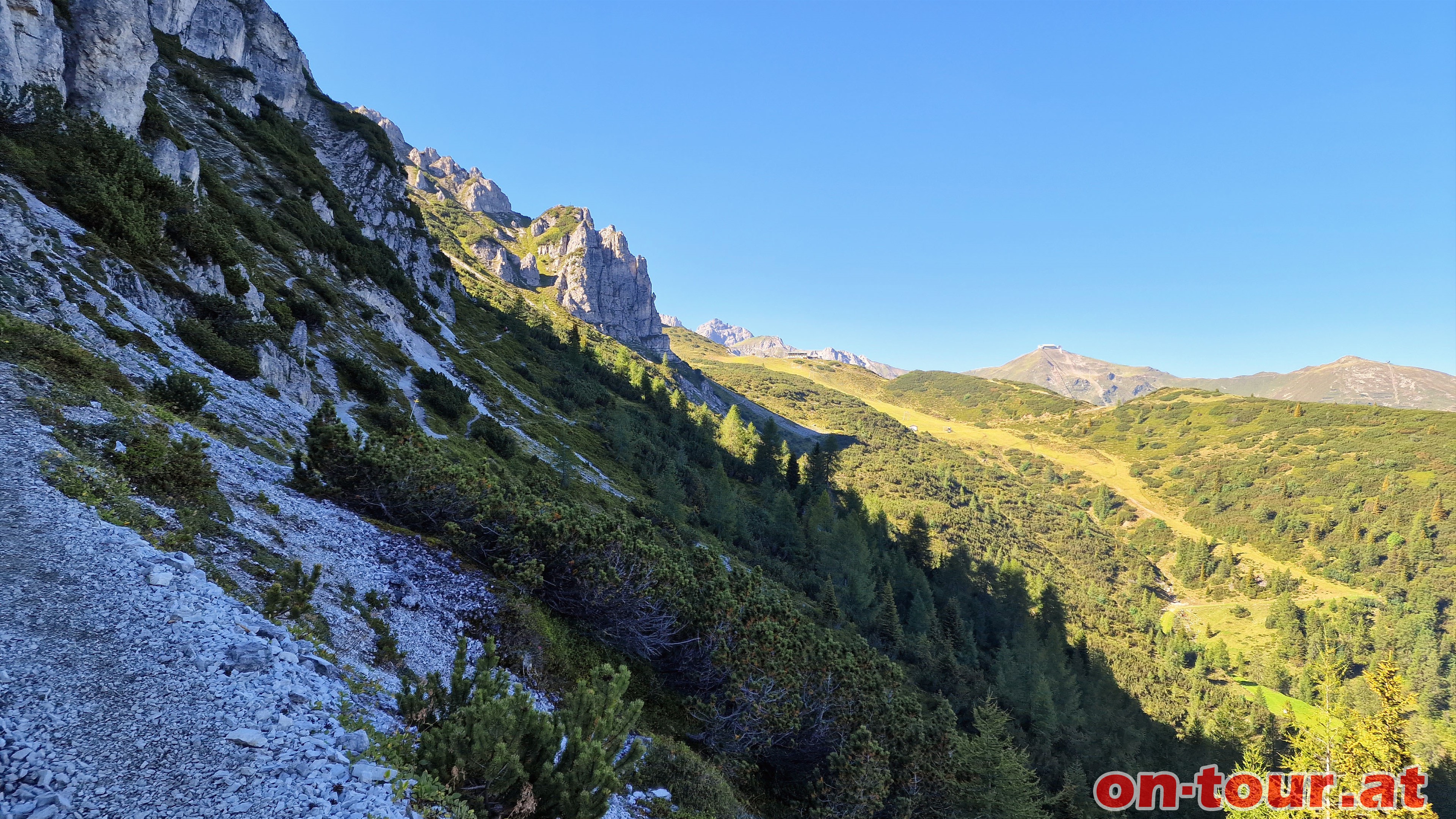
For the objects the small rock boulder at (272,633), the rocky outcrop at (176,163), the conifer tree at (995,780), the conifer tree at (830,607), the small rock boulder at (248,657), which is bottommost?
the conifer tree at (830,607)

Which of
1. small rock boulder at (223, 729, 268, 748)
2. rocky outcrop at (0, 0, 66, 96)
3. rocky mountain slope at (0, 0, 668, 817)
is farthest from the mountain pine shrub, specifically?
rocky outcrop at (0, 0, 66, 96)

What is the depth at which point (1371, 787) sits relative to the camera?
2086 centimetres

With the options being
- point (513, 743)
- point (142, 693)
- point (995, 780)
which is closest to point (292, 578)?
point (142, 693)

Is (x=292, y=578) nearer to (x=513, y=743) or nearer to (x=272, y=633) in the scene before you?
(x=272, y=633)

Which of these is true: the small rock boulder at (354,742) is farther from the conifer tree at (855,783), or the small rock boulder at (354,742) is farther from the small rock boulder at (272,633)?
the conifer tree at (855,783)

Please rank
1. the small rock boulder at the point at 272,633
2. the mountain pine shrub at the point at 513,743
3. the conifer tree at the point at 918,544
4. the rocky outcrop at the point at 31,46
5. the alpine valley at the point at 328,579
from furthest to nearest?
the conifer tree at the point at 918,544 < the rocky outcrop at the point at 31,46 < the small rock boulder at the point at 272,633 < the mountain pine shrub at the point at 513,743 < the alpine valley at the point at 328,579

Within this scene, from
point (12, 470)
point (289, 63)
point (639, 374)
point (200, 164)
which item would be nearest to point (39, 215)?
point (12, 470)

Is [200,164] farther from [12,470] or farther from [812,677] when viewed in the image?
[812,677]

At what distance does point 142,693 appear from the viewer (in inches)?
243

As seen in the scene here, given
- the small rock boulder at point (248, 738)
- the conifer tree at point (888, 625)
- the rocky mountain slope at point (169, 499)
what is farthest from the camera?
the conifer tree at point (888, 625)

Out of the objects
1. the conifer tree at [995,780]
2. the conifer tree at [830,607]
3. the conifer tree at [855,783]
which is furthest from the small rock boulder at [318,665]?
the conifer tree at [830,607]

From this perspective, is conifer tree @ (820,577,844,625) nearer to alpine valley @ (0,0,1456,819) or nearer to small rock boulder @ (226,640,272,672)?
alpine valley @ (0,0,1456,819)

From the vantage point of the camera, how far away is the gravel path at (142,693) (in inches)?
204

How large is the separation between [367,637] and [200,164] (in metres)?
39.0
